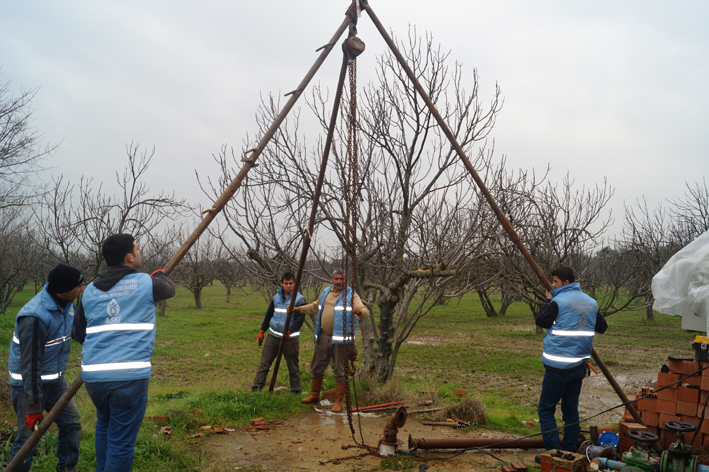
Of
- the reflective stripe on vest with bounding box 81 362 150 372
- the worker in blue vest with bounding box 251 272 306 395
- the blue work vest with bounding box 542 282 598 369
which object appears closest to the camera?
the reflective stripe on vest with bounding box 81 362 150 372

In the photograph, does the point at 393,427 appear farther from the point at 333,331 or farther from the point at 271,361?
the point at 271,361

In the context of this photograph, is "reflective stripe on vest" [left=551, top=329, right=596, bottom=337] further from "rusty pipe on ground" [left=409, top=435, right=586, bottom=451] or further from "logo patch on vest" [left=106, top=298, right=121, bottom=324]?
"logo patch on vest" [left=106, top=298, right=121, bottom=324]

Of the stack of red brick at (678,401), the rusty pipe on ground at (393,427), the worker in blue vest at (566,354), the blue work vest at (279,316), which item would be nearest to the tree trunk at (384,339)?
the blue work vest at (279,316)

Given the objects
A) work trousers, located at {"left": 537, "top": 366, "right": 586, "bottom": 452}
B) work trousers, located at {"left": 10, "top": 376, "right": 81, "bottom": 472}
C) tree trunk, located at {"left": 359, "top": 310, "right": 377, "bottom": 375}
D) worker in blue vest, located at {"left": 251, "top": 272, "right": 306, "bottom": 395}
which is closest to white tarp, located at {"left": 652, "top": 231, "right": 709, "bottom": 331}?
work trousers, located at {"left": 537, "top": 366, "right": 586, "bottom": 452}

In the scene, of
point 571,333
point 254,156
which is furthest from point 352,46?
point 571,333

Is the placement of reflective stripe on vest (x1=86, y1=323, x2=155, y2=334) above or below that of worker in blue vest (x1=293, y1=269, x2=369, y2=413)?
above

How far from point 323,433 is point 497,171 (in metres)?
5.78

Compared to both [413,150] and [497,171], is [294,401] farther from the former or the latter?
[497,171]

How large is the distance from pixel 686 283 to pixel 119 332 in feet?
19.1

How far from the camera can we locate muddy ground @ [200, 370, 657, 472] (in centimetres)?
462

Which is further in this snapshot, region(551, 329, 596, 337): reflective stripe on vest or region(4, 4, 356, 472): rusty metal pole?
region(551, 329, 596, 337): reflective stripe on vest

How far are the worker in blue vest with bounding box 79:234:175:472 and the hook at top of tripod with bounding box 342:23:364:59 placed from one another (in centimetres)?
290

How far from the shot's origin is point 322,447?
5.12 m

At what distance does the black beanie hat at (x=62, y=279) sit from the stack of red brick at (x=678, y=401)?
592 centimetres
